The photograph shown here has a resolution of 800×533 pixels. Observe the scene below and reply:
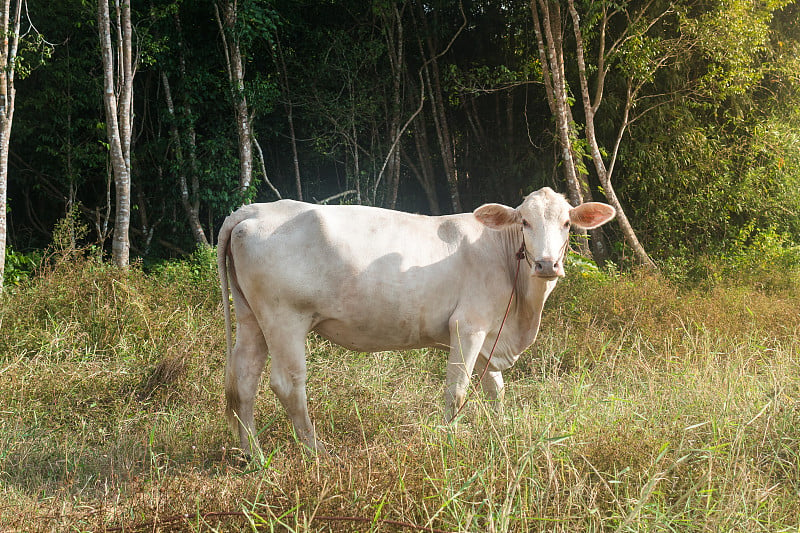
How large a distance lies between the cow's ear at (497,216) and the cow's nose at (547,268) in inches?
19.0

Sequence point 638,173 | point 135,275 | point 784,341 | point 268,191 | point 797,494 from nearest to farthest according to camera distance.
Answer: point 797,494
point 784,341
point 135,275
point 638,173
point 268,191

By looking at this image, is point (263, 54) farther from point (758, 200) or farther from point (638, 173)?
point (758, 200)

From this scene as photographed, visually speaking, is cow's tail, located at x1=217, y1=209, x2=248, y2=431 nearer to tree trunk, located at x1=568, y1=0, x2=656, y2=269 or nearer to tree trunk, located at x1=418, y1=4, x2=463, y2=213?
tree trunk, located at x1=568, y1=0, x2=656, y2=269

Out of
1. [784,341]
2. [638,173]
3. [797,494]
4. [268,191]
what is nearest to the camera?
[797,494]

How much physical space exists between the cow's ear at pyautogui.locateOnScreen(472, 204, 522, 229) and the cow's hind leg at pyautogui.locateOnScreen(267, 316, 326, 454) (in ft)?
4.40

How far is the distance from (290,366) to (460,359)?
1.07 m

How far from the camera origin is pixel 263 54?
13844 mm

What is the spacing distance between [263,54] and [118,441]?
10961mm

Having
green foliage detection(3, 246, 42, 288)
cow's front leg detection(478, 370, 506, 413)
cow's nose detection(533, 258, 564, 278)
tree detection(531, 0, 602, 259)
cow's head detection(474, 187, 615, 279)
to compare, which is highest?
tree detection(531, 0, 602, 259)

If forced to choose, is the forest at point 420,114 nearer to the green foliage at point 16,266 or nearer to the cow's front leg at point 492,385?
the green foliage at point 16,266

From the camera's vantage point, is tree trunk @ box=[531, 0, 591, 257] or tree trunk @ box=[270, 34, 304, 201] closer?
tree trunk @ box=[531, 0, 591, 257]

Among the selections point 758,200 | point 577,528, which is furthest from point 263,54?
point 577,528

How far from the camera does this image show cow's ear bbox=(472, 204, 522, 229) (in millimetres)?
4301

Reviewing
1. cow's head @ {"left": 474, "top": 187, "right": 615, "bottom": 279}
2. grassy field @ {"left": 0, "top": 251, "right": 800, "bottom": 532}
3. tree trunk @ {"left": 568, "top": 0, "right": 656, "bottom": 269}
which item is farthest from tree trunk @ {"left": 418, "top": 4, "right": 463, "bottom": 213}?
cow's head @ {"left": 474, "top": 187, "right": 615, "bottom": 279}
